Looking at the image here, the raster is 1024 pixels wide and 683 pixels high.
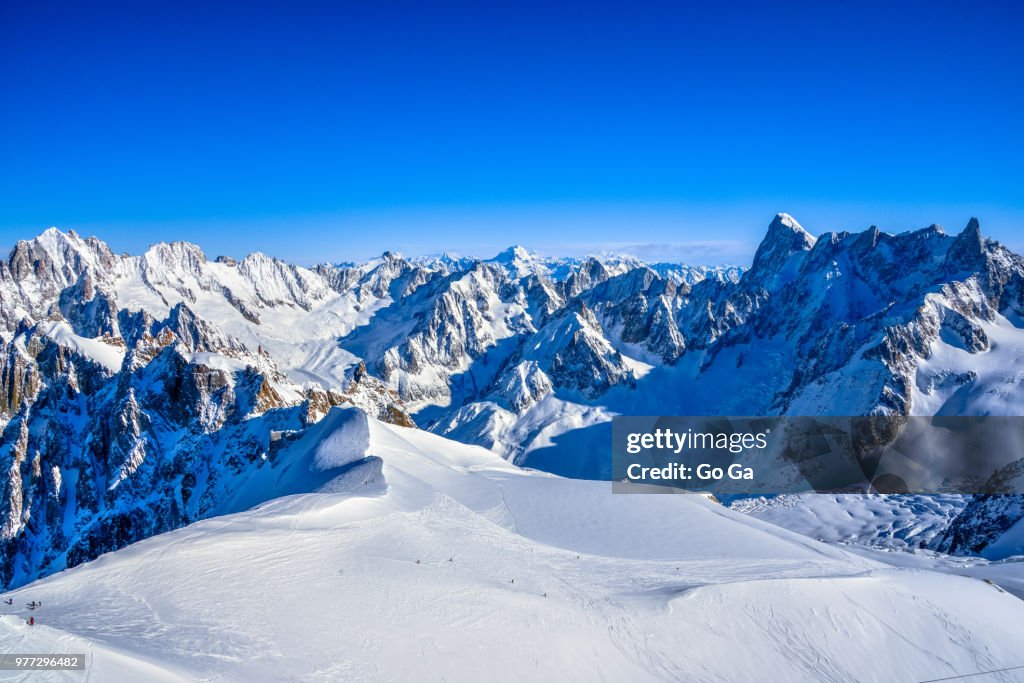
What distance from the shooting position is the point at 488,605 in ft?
84.4

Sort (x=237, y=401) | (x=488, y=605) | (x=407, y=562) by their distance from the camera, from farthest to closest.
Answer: (x=237, y=401) < (x=407, y=562) < (x=488, y=605)

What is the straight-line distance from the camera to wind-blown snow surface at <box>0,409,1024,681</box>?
789 inches

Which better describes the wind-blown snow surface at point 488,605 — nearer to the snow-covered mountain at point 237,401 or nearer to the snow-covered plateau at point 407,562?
the snow-covered plateau at point 407,562

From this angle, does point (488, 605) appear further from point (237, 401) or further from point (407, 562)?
point (237, 401)

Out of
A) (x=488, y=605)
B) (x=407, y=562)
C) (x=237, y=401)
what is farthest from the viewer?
(x=237, y=401)

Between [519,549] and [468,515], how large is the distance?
639cm

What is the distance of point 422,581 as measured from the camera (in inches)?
1065

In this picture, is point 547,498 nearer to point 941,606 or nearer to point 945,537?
point 941,606

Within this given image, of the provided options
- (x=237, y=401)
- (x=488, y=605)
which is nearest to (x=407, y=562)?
(x=488, y=605)

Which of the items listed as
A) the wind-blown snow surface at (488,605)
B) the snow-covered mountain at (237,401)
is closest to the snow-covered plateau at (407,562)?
the wind-blown snow surface at (488,605)

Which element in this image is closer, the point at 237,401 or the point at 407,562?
the point at 407,562

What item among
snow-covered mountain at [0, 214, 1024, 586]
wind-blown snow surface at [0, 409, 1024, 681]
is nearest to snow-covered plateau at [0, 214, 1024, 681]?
wind-blown snow surface at [0, 409, 1024, 681]

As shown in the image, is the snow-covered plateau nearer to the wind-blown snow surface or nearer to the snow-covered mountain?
the wind-blown snow surface

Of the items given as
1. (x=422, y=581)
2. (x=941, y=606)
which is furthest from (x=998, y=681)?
(x=422, y=581)
